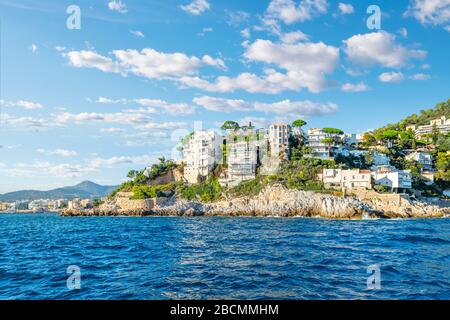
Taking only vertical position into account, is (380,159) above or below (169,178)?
above

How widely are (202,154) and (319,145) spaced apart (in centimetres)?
3384

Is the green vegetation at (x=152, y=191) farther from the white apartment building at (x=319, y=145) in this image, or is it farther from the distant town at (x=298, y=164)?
the white apartment building at (x=319, y=145)

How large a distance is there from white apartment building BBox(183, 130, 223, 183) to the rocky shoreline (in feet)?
44.2

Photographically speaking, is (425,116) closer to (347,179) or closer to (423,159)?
(423,159)

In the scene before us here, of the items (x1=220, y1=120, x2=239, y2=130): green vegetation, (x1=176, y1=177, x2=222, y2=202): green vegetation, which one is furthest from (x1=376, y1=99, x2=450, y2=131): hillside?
(x1=176, y1=177, x2=222, y2=202): green vegetation

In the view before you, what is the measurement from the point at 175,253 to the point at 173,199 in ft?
222

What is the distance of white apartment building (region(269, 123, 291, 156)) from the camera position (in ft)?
307

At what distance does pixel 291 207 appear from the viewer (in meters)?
67.0

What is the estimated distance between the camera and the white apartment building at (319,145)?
93438mm

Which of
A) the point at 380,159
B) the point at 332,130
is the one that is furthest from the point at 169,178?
the point at 380,159
